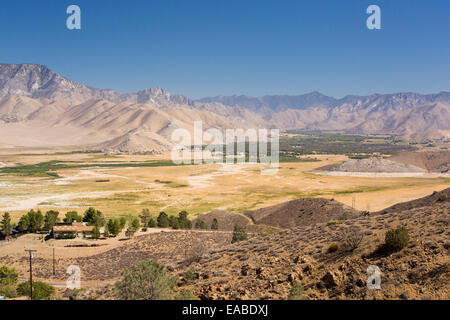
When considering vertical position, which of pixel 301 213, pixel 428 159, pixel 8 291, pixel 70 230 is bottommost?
pixel 70 230

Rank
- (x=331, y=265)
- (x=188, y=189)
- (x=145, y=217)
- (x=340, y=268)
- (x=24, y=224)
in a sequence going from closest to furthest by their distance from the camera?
(x=340, y=268) → (x=331, y=265) → (x=24, y=224) → (x=145, y=217) → (x=188, y=189)

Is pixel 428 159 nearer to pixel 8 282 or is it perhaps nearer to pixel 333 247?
pixel 333 247

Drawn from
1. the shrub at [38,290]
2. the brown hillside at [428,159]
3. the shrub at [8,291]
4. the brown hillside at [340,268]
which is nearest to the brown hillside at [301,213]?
the brown hillside at [340,268]

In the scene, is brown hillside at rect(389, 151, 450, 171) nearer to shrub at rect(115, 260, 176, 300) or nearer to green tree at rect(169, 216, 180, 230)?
green tree at rect(169, 216, 180, 230)

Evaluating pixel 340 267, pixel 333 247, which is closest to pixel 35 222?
pixel 333 247

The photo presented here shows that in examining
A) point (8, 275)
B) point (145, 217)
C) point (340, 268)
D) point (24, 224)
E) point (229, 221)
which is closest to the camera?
point (340, 268)

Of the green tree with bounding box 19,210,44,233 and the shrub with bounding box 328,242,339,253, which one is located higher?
the shrub with bounding box 328,242,339,253

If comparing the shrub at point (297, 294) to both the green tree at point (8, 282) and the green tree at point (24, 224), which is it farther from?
the green tree at point (24, 224)

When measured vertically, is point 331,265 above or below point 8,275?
above

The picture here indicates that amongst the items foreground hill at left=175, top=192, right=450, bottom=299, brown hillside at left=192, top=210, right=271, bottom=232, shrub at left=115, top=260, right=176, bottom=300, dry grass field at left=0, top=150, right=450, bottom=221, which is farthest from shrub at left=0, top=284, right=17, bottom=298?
dry grass field at left=0, top=150, right=450, bottom=221
